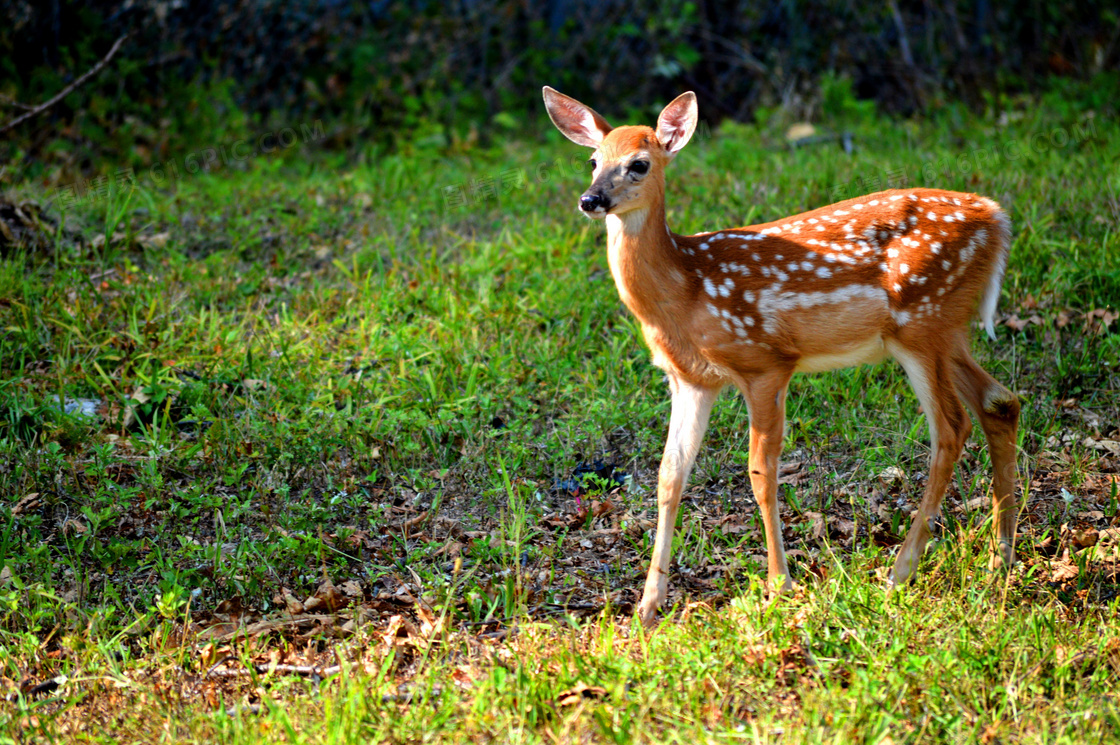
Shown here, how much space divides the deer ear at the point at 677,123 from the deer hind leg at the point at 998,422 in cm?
126

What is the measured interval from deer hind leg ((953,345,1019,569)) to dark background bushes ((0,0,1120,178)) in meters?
5.57

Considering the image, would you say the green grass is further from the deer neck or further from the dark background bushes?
the dark background bushes

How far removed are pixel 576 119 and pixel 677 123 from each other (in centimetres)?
39

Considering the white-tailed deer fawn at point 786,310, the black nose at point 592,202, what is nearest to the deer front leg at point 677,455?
the white-tailed deer fawn at point 786,310

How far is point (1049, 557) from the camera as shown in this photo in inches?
153

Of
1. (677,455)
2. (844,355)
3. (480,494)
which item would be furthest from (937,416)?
(480,494)

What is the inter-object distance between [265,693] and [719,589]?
162 centimetres

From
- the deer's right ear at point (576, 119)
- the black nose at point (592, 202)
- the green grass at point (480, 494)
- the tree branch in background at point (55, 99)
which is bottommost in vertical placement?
the green grass at point (480, 494)

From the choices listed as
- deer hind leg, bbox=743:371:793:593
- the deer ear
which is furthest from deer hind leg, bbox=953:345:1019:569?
the deer ear

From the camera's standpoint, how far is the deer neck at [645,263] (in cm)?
365

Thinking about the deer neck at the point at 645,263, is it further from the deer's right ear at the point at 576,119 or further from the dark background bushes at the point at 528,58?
Result: the dark background bushes at the point at 528,58

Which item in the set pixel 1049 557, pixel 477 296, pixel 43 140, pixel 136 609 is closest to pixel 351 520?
pixel 136 609

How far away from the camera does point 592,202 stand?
344cm

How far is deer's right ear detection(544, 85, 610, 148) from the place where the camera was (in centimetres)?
389
